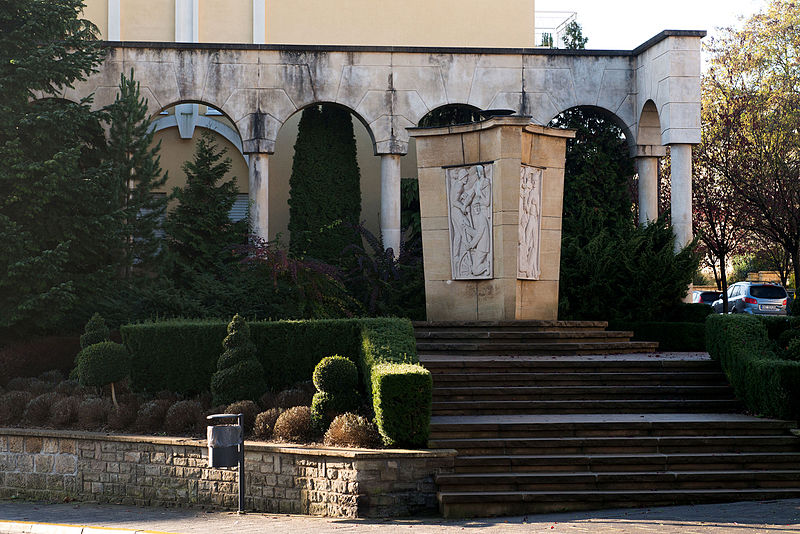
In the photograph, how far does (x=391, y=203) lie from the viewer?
23.6 metres

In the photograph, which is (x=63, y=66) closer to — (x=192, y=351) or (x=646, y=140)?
(x=192, y=351)

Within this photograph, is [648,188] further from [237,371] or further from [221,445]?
[221,445]

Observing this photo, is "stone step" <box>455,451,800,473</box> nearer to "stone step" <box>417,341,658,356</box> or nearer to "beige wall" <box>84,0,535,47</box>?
"stone step" <box>417,341,658,356</box>

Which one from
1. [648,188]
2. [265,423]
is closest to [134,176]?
[265,423]

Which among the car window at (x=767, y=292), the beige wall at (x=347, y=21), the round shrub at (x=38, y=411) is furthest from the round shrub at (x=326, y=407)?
the car window at (x=767, y=292)

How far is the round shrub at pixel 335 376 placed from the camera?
12.0 meters

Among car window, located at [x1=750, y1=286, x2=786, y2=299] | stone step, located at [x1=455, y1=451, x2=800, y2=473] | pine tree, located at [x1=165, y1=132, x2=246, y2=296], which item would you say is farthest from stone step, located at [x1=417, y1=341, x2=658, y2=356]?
car window, located at [x1=750, y1=286, x2=786, y2=299]

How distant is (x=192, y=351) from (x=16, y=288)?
15.5ft

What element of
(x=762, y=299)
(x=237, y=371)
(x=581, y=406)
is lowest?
(x=581, y=406)

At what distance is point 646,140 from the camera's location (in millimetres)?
24375

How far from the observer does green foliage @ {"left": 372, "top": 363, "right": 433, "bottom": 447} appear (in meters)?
10.9

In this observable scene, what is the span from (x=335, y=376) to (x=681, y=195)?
519 inches

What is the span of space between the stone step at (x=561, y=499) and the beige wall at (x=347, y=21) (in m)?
23.3

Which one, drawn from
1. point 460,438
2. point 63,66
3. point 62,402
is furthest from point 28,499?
point 63,66
